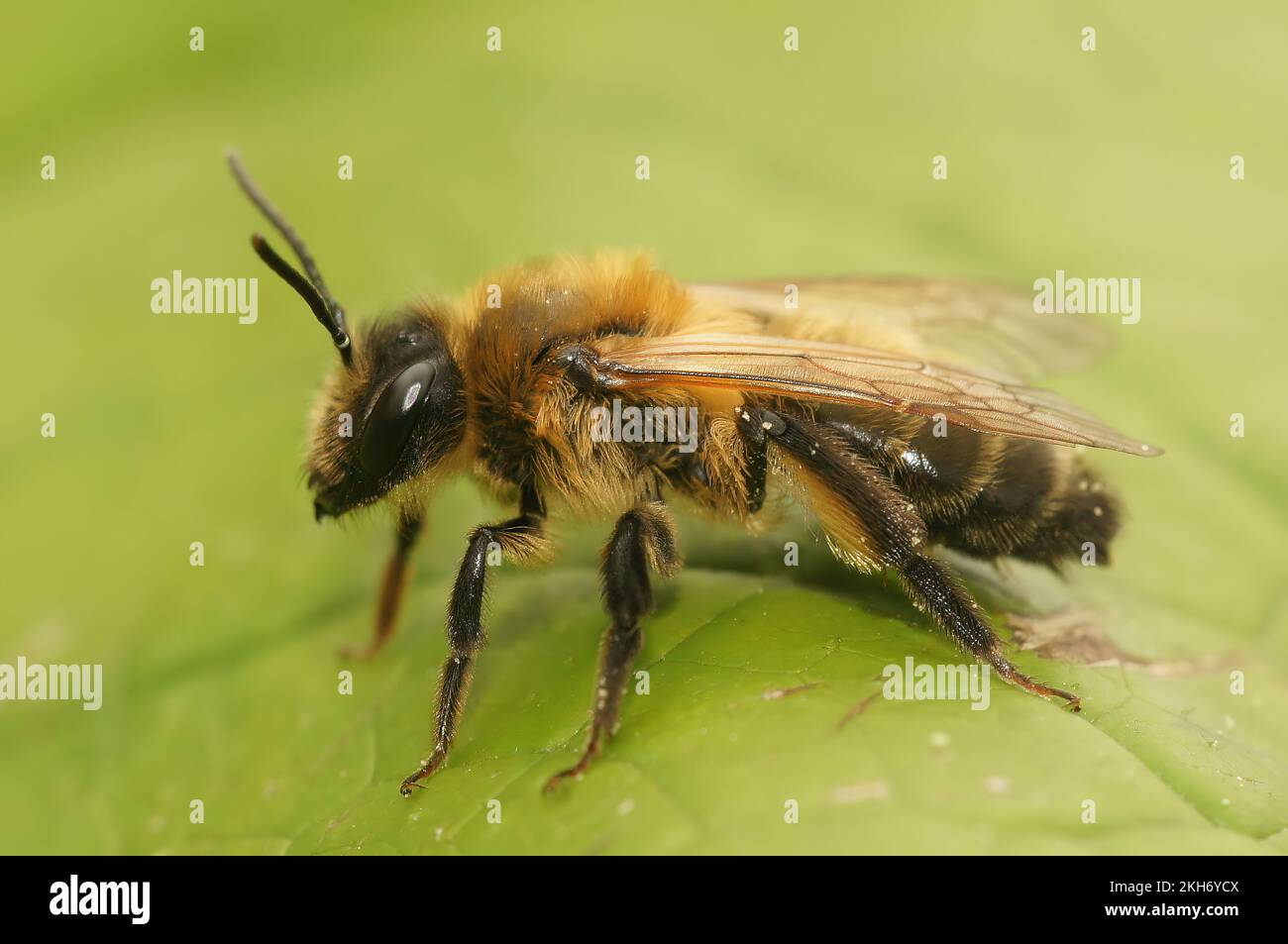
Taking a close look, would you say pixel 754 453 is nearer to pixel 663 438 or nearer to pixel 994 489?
pixel 663 438

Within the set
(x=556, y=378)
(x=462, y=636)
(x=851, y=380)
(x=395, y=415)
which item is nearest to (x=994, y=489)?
(x=851, y=380)

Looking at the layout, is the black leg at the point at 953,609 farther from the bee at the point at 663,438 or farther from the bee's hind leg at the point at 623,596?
the bee's hind leg at the point at 623,596

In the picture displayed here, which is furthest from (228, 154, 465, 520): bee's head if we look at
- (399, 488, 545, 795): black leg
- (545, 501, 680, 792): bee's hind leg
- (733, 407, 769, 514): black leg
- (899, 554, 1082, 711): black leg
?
(899, 554, 1082, 711): black leg

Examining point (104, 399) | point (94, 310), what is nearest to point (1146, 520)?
point (104, 399)


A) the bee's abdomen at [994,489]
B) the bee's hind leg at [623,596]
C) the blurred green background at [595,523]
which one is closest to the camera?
the blurred green background at [595,523]

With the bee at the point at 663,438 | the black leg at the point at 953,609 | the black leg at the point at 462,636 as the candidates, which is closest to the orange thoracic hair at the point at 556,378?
the bee at the point at 663,438

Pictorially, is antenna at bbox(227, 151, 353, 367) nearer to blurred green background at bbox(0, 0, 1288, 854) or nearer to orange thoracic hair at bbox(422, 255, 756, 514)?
orange thoracic hair at bbox(422, 255, 756, 514)

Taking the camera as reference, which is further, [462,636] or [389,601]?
[389,601]
